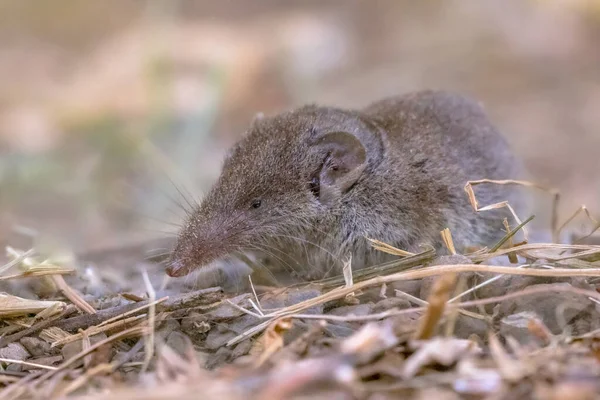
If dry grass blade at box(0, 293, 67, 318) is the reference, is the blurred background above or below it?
above

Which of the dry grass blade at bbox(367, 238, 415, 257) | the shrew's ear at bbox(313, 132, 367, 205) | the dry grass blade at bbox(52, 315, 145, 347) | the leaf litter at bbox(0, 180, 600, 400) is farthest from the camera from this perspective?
the shrew's ear at bbox(313, 132, 367, 205)

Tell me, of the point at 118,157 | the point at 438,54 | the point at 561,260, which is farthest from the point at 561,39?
the point at 561,260

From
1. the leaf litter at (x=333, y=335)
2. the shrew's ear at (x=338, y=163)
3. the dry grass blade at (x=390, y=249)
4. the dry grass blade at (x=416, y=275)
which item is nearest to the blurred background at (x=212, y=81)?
the shrew's ear at (x=338, y=163)

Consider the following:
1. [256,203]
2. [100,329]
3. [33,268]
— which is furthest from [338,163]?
[33,268]

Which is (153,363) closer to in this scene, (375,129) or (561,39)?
(375,129)

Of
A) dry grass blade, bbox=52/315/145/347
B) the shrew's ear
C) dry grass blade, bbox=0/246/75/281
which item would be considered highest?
the shrew's ear

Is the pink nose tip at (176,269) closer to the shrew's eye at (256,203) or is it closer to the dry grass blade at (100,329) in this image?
the dry grass blade at (100,329)

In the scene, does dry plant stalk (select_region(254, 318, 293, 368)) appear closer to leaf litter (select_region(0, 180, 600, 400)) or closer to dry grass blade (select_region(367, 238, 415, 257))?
leaf litter (select_region(0, 180, 600, 400))

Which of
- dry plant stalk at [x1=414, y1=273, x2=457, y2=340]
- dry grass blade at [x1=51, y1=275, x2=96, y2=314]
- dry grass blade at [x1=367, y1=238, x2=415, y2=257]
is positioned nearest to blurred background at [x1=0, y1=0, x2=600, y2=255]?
dry grass blade at [x1=51, y1=275, x2=96, y2=314]
